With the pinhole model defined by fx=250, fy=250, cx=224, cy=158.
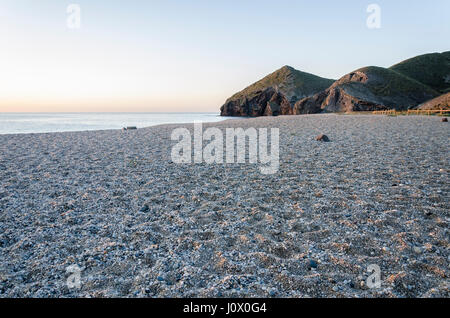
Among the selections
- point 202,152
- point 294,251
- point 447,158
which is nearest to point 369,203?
point 294,251

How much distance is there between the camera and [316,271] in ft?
12.7

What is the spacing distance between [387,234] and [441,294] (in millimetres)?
1618

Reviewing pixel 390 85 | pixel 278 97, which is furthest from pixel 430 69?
pixel 278 97

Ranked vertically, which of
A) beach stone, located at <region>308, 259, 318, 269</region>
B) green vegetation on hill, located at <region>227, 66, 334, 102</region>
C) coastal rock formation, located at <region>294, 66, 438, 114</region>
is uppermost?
green vegetation on hill, located at <region>227, 66, 334, 102</region>

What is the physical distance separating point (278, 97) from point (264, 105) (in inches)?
311

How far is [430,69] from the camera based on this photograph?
117 meters

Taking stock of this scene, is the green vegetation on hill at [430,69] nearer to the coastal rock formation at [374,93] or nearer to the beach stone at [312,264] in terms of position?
the coastal rock formation at [374,93]

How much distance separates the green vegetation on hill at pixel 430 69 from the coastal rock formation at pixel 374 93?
27.5 meters

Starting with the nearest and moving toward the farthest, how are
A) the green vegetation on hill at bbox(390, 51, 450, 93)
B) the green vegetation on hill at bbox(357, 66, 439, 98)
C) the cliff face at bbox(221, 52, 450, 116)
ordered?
the cliff face at bbox(221, 52, 450, 116) < the green vegetation on hill at bbox(357, 66, 439, 98) < the green vegetation on hill at bbox(390, 51, 450, 93)

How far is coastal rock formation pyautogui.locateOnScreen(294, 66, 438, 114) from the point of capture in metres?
79.3

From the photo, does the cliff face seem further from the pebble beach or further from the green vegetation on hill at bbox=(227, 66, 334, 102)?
the pebble beach

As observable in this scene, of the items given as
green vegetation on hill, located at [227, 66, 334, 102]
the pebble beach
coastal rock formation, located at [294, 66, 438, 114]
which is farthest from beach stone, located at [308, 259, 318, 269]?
green vegetation on hill, located at [227, 66, 334, 102]
